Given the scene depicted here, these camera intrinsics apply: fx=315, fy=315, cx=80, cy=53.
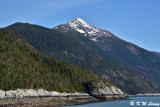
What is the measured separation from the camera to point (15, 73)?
17375cm

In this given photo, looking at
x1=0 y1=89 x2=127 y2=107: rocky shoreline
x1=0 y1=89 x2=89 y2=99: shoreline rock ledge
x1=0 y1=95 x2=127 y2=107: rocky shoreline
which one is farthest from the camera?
x1=0 y1=89 x2=89 y2=99: shoreline rock ledge

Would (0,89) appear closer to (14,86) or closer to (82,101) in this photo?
(14,86)

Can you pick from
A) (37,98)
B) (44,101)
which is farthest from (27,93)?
(44,101)

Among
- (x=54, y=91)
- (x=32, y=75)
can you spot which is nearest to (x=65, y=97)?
(x=54, y=91)

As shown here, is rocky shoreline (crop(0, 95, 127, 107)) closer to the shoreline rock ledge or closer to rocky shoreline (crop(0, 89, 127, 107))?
rocky shoreline (crop(0, 89, 127, 107))

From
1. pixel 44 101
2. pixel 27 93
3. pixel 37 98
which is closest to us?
pixel 27 93

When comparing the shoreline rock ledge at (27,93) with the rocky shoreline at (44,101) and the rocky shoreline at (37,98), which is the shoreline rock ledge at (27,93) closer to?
the rocky shoreline at (37,98)

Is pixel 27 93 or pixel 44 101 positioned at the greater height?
pixel 27 93

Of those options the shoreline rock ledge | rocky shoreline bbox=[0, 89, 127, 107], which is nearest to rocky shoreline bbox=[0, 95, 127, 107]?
A: rocky shoreline bbox=[0, 89, 127, 107]

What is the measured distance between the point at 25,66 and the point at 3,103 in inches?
2377

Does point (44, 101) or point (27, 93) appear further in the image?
point (44, 101)

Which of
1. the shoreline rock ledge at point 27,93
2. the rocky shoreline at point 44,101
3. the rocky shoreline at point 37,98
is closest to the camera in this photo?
the rocky shoreline at point 44,101

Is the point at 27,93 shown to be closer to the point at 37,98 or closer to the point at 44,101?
the point at 37,98

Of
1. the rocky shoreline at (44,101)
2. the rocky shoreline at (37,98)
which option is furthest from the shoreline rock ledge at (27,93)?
the rocky shoreline at (44,101)
